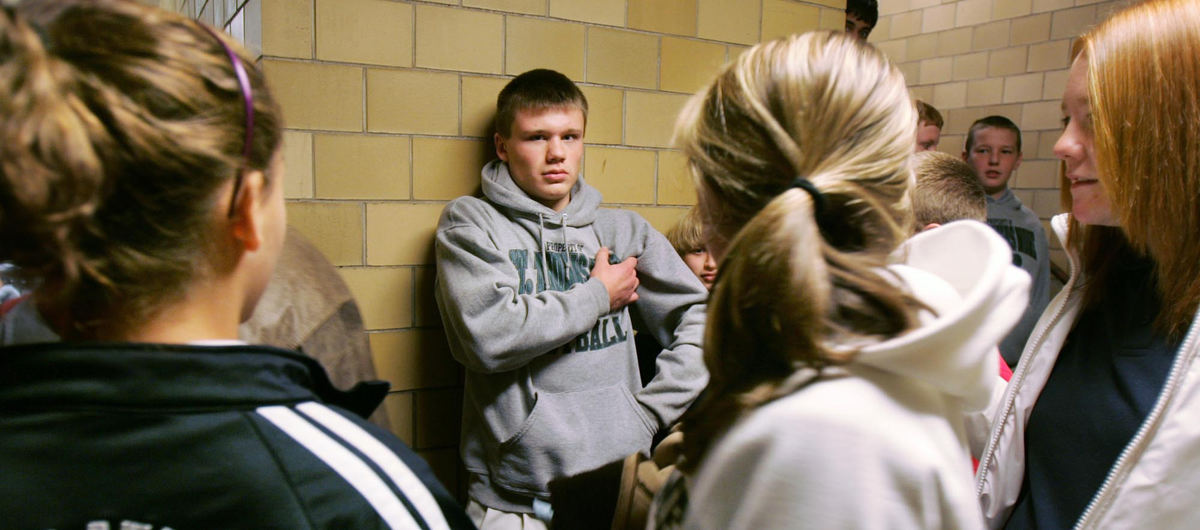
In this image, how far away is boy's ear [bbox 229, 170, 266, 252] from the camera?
2.29 feet

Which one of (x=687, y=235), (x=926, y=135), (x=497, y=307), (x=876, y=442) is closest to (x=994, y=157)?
(x=926, y=135)

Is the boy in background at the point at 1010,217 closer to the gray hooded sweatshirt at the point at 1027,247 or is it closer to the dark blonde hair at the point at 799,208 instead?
the gray hooded sweatshirt at the point at 1027,247

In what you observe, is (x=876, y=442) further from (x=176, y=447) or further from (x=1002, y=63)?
(x=1002, y=63)

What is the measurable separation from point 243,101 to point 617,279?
1.34 metres

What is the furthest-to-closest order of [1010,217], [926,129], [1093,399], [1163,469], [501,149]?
[926,129] → [1010,217] → [501,149] → [1093,399] → [1163,469]

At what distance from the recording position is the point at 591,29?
2.35m

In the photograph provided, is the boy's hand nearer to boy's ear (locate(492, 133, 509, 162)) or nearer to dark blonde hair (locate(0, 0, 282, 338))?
boy's ear (locate(492, 133, 509, 162))

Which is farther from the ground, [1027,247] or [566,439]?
[1027,247]

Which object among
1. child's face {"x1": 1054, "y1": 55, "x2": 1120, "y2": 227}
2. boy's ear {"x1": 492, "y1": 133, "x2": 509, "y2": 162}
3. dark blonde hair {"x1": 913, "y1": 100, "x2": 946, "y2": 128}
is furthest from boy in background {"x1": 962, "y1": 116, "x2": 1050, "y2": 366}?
boy's ear {"x1": 492, "y1": 133, "x2": 509, "y2": 162}

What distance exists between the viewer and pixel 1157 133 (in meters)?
0.96

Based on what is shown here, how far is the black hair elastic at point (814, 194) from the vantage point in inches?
28.6

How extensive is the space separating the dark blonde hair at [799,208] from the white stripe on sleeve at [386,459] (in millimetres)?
289

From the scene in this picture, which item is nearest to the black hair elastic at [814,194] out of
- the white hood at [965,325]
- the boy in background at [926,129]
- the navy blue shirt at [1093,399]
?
the white hood at [965,325]

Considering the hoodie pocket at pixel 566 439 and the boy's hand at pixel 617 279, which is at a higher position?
the boy's hand at pixel 617 279
